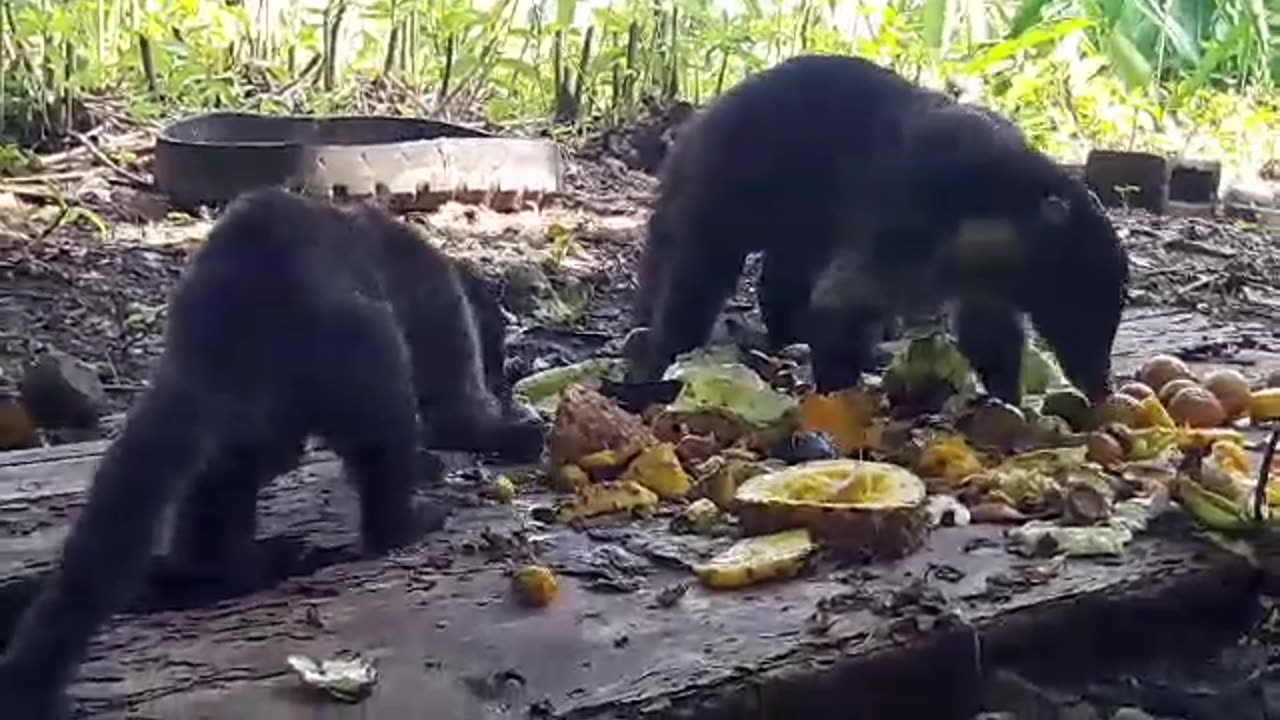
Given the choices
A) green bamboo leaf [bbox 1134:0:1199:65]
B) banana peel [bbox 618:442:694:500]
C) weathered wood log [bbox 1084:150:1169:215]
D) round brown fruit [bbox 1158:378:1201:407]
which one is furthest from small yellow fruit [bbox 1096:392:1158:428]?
green bamboo leaf [bbox 1134:0:1199:65]

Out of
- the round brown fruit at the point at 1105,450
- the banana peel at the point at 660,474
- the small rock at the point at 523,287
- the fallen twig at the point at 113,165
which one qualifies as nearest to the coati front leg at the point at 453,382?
the banana peel at the point at 660,474

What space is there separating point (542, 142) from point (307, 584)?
389cm

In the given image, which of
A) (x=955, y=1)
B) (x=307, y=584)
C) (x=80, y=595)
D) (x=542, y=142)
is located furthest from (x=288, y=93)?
(x=80, y=595)

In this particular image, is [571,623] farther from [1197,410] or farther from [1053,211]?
[1053,211]

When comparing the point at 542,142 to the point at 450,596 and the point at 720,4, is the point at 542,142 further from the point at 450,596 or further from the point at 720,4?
the point at 450,596

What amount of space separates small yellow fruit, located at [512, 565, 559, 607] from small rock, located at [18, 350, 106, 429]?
61.9 inches

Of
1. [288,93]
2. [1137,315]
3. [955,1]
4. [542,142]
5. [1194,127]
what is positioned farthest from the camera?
[1194,127]

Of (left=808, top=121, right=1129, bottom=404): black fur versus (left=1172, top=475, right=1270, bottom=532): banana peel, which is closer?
(left=1172, top=475, right=1270, bottom=532): banana peel

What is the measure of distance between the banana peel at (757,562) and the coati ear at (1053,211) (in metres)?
1.41

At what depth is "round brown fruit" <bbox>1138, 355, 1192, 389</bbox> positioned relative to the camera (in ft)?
14.1

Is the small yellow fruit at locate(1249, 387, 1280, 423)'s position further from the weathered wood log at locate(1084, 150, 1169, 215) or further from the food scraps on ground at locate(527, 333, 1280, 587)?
the weathered wood log at locate(1084, 150, 1169, 215)

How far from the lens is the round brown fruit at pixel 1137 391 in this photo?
4078 millimetres

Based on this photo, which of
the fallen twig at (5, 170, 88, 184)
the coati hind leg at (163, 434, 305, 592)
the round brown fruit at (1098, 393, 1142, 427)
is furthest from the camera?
the fallen twig at (5, 170, 88, 184)

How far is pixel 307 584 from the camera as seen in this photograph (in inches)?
116
